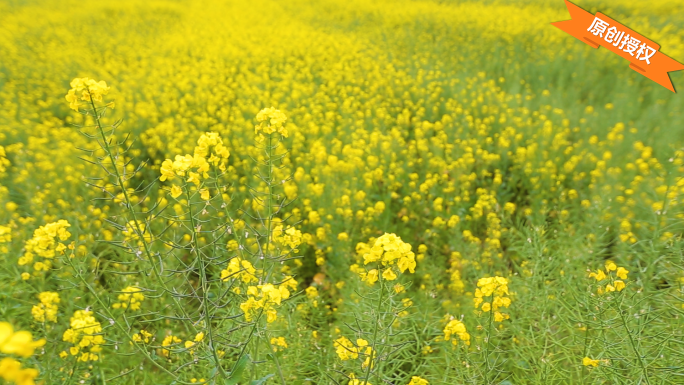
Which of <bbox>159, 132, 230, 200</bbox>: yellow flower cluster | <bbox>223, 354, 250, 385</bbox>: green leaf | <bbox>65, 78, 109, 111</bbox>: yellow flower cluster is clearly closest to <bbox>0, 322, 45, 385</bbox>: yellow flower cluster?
<bbox>159, 132, 230, 200</bbox>: yellow flower cluster

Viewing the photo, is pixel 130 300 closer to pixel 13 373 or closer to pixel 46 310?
pixel 46 310

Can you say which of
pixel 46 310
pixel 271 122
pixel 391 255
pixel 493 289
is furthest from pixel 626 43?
pixel 46 310

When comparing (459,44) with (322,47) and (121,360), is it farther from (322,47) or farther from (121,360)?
(121,360)

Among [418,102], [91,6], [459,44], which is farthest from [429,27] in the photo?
[91,6]

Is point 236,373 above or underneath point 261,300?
underneath

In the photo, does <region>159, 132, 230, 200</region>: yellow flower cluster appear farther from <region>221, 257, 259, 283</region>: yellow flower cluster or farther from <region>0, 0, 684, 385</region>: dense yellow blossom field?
<region>221, 257, 259, 283</region>: yellow flower cluster

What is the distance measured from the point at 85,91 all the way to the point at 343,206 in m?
2.22

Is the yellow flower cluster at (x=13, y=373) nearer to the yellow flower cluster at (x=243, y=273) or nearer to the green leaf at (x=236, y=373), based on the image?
the green leaf at (x=236, y=373)

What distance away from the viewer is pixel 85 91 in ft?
4.36

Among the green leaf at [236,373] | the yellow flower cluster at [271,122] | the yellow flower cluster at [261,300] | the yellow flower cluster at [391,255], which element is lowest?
the green leaf at [236,373]

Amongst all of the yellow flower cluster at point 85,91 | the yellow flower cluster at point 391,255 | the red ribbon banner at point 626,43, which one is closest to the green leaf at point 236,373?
the yellow flower cluster at point 391,255

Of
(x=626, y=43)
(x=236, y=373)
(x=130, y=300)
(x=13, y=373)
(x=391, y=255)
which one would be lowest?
(x=130, y=300)

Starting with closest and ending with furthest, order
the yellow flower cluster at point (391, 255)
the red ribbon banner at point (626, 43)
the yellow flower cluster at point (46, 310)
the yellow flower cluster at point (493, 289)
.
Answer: the yellow flower cluster at point (391, 255)
the yellow flower cluster at point (493, 289)
the yellow flower cluster at point (46, 310)
the red ribbon banner at point (626, 43)

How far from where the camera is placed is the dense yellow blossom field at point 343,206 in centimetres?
155
